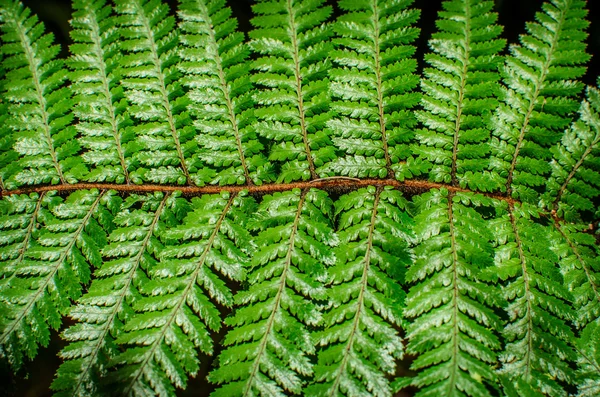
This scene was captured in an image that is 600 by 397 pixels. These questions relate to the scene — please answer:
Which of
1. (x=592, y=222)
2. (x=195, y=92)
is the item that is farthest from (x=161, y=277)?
(x=592, y=222)

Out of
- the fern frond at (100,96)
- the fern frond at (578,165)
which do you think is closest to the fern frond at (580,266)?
the fern frond at (578,165)

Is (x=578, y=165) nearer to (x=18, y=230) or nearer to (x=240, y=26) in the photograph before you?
(x=240, y=26)

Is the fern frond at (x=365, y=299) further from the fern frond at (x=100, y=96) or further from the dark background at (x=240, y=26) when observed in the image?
the dark background at (x=240, y=26)

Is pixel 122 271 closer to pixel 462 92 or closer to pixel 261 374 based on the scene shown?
pixel 261 374

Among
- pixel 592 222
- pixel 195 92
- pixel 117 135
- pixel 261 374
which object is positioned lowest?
pixel 261 374

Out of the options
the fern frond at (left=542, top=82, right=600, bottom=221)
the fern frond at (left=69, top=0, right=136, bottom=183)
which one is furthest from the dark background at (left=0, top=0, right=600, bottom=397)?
the fern frond at (left=69, top=0, right=136, bottom=183)
